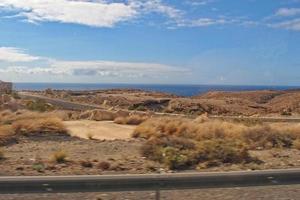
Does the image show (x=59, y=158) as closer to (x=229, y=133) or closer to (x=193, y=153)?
(x=193, y=153)

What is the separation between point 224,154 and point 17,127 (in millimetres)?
11648

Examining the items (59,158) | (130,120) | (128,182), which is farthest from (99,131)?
(128,182)

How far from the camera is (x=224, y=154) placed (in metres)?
16.7

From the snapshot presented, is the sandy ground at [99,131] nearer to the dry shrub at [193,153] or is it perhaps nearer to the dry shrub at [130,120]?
the dry shrub at [130,120]

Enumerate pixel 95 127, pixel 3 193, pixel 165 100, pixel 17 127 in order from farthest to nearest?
pixel 165 100 < pixel 95 127 < pixel 17 127 < pixel 3 193

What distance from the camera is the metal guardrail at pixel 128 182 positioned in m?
8.97

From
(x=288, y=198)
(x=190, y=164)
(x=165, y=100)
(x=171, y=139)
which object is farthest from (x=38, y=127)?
(x=165, y=100)

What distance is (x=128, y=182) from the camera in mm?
9211

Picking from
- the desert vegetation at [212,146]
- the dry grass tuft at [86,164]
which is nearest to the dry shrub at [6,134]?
the desert vegetation at [212,146]

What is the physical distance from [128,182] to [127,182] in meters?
0.02

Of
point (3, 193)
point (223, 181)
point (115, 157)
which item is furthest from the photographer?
point (115, 157)

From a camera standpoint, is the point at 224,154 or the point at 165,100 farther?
the point at 165,100

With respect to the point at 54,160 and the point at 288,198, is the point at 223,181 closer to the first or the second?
the point at 288,198

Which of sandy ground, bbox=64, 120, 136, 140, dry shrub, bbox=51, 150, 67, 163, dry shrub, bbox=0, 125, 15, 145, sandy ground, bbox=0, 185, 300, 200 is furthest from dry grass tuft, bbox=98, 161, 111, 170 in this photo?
sandy ground, bbox=64, 120, 136, 140
